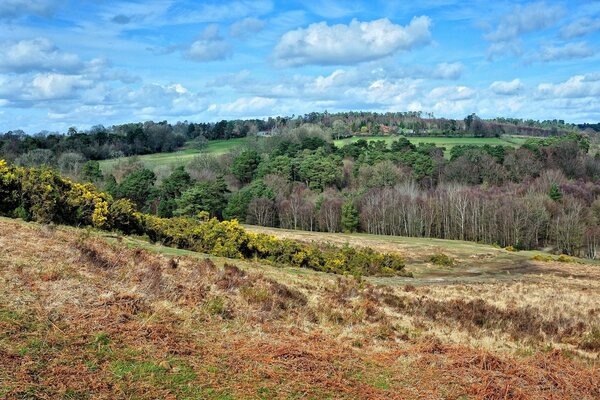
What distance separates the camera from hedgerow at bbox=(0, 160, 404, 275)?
2369 centimetres

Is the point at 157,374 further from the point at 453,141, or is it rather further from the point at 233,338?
the point at 453,141

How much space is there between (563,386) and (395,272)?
24.9 metres

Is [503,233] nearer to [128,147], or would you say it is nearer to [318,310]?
[318,310]

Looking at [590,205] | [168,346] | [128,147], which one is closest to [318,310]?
[168,346]

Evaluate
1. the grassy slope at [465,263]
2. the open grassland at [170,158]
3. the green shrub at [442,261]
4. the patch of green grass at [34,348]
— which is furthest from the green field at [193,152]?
the patch of green grass at [34,348]

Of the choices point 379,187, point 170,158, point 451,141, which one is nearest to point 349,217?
point 379,187

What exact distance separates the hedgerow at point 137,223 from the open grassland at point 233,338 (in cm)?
592

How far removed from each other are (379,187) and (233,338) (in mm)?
92495

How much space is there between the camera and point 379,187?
334ft

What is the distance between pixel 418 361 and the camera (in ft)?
36.4

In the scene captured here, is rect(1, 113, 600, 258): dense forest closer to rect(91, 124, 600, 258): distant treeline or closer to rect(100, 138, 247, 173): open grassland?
rect(91, 124, 600, 258): distant treeline

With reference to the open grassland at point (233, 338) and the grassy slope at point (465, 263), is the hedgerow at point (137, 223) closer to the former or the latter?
the open grassland at point (233, 338)


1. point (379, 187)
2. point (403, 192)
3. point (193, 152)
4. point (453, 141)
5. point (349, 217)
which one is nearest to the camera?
point (349, 217)

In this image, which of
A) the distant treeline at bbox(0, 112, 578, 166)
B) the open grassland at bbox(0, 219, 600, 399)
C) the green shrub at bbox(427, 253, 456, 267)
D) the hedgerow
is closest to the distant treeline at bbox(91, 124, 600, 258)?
the distant treeline at bbox(0, 112, 578, 166)
